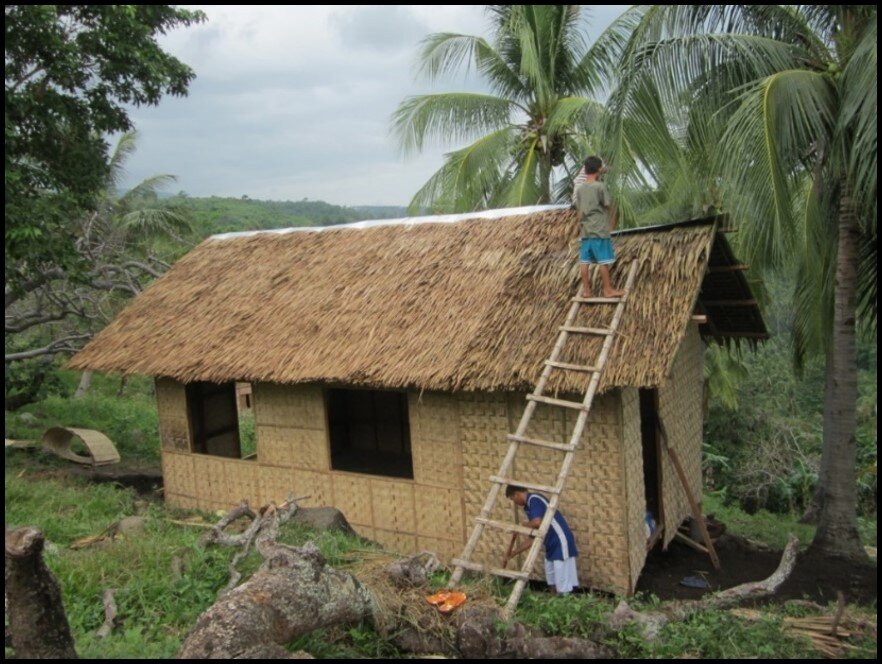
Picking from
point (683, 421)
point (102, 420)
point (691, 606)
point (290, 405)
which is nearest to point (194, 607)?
point (290, 405)

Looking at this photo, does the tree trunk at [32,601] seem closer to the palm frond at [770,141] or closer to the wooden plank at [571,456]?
the wooden plank at [571,456]

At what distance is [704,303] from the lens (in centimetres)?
782

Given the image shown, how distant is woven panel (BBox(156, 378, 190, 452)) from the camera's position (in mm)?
8719

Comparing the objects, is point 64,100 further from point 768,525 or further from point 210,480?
point 768,525

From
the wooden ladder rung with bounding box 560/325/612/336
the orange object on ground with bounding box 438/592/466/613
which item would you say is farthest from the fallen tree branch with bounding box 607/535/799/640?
the wooden ladder rung with bounding box 560/325/612/336

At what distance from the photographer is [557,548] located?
569cm

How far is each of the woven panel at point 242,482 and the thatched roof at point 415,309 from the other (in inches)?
48.0

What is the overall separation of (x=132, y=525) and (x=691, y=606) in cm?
487

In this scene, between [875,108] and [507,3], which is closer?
[875,108]

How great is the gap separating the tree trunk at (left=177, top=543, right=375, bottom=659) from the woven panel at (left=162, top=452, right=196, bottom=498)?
4536 mm

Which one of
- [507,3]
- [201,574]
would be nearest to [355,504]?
[201,574]

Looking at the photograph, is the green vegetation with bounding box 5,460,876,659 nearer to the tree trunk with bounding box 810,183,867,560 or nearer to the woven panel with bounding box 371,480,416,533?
the woven panel with bounding box 371,480,416,533

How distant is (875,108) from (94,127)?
8.20 metres

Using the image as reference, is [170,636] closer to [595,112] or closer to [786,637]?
[786,637]
